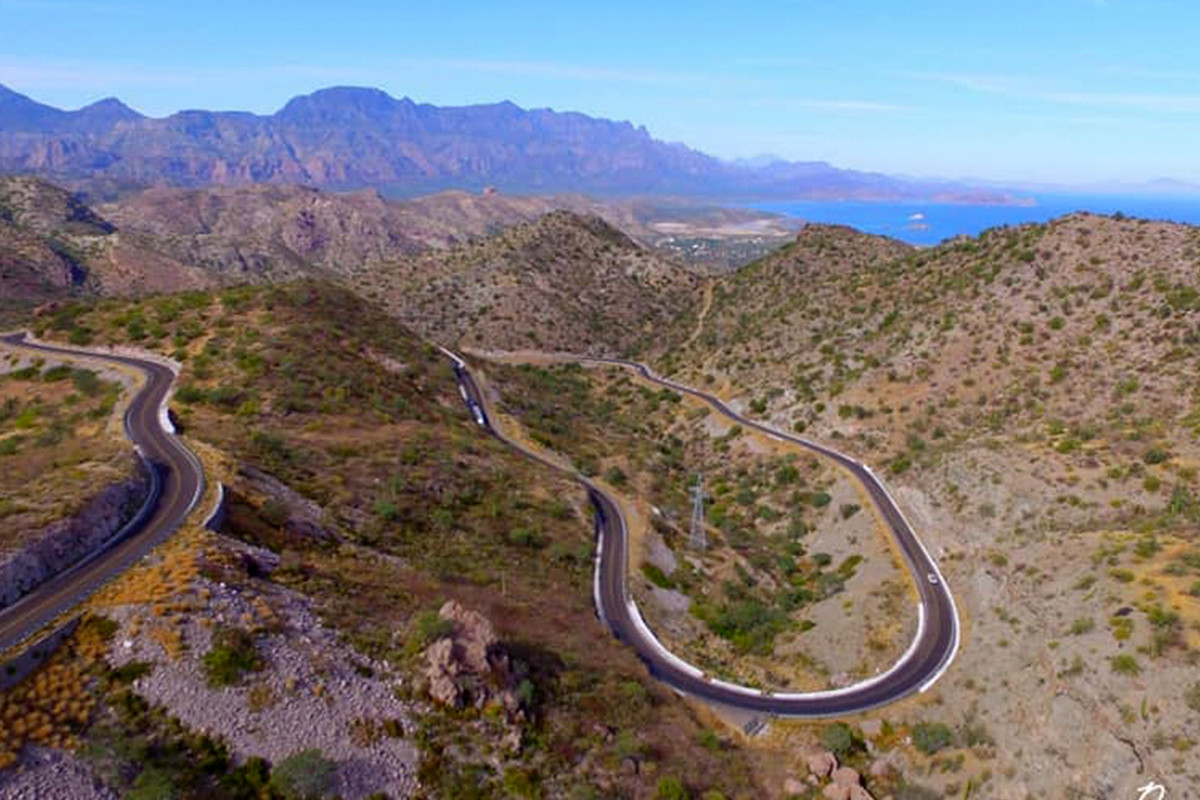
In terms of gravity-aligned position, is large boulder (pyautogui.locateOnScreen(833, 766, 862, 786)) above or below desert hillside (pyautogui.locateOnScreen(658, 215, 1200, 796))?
below

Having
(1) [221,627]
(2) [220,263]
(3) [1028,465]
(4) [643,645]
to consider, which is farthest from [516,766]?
(2) [220,263]

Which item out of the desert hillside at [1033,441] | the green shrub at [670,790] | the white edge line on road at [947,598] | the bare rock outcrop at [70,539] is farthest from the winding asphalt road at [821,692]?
the bare rock outcrop at [70,539]

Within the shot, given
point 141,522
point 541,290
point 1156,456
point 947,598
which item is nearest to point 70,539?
point 141,522

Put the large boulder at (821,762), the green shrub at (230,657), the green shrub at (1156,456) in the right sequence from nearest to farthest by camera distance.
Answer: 1. the green shrub at (230,657)
2. the large boulder at (821,762)
3. the green shrub at (1156,456)

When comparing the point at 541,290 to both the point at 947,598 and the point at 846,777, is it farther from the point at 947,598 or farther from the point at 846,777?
the point at 846,777

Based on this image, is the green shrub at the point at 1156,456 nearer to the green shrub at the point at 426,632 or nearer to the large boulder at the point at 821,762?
the large boulder at the point at 821,762

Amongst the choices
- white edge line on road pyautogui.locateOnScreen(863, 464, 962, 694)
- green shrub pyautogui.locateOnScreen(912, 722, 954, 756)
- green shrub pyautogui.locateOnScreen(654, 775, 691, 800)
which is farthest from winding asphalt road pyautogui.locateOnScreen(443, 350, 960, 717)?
green shrub pyautogui.locateOnScreen(654, 775, 691, 800)

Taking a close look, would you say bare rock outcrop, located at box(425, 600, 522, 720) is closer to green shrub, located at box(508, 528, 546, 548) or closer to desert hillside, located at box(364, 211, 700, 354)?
green shrub, located at box(508, 528, 546, 548)
